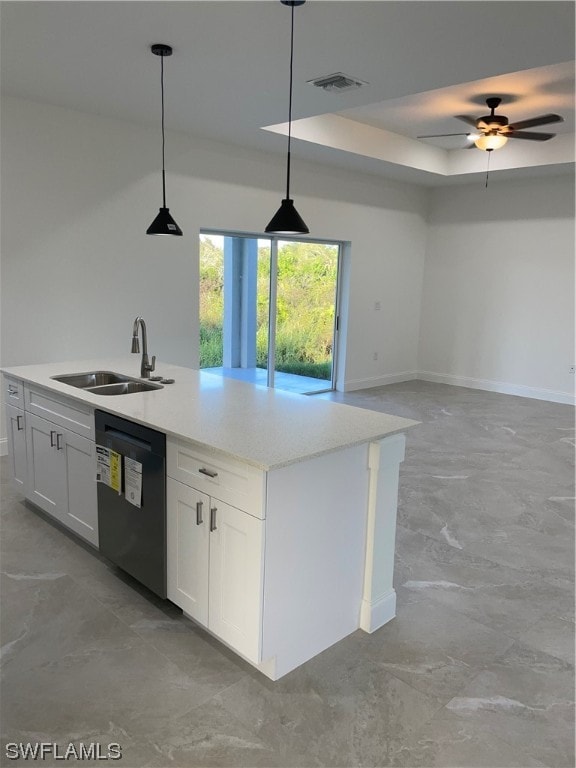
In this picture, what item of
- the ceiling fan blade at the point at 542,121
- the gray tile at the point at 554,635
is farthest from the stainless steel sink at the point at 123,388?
the ceiling fan blade at the point at 542,121

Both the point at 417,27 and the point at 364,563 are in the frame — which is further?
the point at 417,27

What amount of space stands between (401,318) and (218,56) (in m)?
5.26

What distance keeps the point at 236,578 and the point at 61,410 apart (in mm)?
1460

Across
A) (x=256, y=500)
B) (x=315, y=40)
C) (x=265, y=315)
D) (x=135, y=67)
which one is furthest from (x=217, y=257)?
(x=256, y=500)

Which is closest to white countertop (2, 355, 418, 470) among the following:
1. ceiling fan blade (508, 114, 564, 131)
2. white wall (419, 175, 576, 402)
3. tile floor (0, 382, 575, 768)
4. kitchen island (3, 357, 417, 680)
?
kitchen island (3, 357, 417, 680)

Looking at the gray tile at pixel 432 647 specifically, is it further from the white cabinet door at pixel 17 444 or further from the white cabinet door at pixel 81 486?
the white cabinet door at pixel 17 444

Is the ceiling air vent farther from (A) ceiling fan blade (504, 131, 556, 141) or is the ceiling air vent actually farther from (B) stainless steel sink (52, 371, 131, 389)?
(B) stainless steel sink (52, 371, 131, 389)

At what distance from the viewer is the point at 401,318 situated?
316 inches

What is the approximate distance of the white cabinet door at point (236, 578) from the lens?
203 centimetres

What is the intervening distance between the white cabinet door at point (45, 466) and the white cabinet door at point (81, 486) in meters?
0.07

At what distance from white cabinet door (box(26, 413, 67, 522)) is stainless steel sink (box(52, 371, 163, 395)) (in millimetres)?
304

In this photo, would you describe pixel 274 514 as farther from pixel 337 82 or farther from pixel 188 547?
pixel 337 82

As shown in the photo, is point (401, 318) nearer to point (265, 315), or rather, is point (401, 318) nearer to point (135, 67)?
point (265, 315)

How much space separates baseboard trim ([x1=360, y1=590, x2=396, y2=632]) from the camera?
2461 mm
